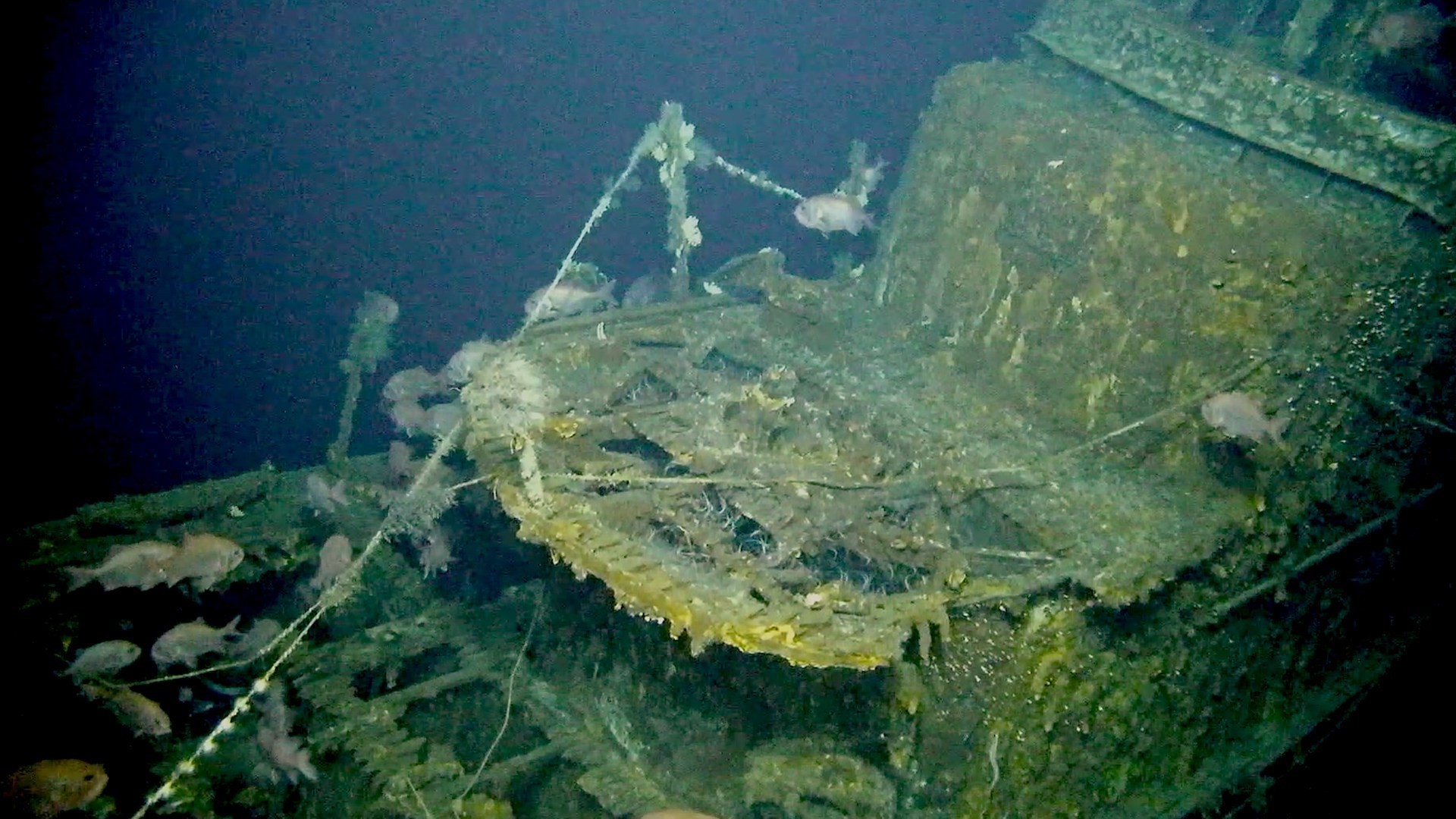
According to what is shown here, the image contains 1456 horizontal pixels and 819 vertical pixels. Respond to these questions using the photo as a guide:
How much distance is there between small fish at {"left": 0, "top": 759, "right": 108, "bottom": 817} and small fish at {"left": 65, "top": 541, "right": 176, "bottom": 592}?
4.01 feet

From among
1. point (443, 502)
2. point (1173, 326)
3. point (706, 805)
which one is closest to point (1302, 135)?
point (1173, 326)

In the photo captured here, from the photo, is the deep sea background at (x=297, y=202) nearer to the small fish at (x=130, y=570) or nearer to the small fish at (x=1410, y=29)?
the small fish at (x=1410, y=29)

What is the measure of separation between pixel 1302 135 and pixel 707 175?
22432 millimetres

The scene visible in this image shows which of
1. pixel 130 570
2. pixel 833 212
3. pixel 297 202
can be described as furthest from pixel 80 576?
pixel 297 202

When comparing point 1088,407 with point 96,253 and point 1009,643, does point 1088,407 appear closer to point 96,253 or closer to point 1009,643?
point 1009,643

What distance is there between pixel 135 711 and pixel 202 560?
1.05 metres

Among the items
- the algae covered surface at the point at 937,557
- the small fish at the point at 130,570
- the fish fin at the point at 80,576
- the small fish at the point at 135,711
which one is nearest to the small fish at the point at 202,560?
the small fish at the point at 130,570

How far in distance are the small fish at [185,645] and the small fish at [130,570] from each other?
392mm

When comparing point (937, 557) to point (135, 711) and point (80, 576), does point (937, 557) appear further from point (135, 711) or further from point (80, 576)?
point (80, 576)

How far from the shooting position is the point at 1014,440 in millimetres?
5637

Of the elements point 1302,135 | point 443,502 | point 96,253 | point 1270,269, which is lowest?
point 96,253

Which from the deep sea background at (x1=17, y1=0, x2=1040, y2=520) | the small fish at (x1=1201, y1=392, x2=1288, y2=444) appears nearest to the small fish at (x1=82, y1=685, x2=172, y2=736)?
the small fish at (x1=1201, y1=392, x2=1288, y2=444)

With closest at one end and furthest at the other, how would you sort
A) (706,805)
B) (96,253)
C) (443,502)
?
1. (706,805)
2. (443,502)
3. (96,253)

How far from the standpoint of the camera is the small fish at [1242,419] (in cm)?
444
